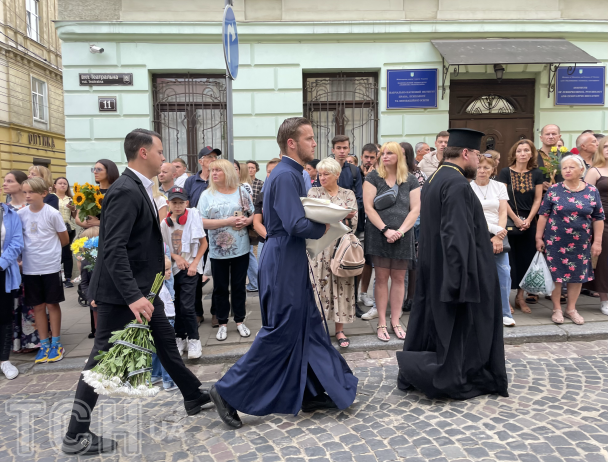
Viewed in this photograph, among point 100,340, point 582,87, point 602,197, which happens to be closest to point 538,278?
point 602,197

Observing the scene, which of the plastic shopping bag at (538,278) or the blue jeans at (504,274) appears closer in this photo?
the blue jeans at (504,274)

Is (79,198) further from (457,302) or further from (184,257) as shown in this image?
(457,302)

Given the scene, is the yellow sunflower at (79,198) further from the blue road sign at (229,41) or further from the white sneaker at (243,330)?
the white sneaker at (243,330)

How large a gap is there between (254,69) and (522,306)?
662 cm

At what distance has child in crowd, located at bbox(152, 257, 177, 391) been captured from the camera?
4.34 meters

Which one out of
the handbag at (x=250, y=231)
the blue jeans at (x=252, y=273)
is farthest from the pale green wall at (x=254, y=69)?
the handbag at (x=250, y=231)

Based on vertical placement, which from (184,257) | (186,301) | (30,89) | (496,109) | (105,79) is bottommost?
(186,301)

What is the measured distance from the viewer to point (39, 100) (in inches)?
989

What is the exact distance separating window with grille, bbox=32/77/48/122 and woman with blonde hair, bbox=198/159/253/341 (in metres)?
23.3

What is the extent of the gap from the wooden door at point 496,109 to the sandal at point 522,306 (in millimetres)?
4708

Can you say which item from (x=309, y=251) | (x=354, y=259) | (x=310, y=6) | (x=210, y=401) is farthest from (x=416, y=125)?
(x=210, y=401)

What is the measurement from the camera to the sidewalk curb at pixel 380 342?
16.3 feet

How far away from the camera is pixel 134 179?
3256 mm

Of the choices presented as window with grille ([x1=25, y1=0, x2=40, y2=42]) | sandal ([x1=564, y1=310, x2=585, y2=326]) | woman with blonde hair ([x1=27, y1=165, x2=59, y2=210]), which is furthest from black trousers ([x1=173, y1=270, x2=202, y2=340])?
window with grille ([x1=25, y1=0, x2=40, y2=42])
